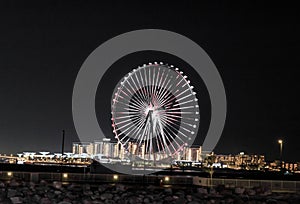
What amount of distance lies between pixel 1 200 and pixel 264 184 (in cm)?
1114

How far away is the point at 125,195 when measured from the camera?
20969mm

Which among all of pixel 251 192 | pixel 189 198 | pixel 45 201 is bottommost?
pixel 45 201

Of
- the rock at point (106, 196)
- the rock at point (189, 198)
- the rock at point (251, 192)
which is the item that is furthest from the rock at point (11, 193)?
the rock at point (251, 192)

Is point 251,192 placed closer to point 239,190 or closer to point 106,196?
point 239,190

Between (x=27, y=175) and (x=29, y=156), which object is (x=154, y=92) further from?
(x=29, y=156)

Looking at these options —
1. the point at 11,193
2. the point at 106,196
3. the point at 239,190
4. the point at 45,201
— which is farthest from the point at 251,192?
the point at 11,193

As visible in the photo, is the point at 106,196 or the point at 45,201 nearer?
the point at 45,201

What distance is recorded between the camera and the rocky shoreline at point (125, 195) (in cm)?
2017

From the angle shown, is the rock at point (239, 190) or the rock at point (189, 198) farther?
the rock at point (239, 190)

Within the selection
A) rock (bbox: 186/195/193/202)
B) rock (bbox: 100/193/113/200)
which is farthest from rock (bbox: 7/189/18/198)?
rock (bbox: 186/195/193/202)

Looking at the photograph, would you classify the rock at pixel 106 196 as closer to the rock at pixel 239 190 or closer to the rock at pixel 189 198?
the rock at pixel 189 198

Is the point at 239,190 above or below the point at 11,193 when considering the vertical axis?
above

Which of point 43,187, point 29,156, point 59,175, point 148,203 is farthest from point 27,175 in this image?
point 29,156

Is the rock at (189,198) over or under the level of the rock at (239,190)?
under
